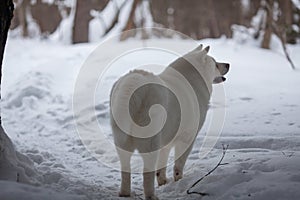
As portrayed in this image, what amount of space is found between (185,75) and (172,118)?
73 centimetres

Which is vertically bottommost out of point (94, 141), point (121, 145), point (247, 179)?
point (94, 141)

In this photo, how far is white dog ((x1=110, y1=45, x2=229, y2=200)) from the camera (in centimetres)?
323

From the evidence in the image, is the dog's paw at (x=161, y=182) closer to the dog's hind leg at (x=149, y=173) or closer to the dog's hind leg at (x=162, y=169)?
the dog's hind leg at (x=162, y=169)

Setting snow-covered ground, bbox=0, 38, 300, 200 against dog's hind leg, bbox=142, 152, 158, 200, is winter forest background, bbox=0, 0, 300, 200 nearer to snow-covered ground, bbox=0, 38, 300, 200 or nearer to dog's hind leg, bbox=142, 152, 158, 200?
snow-covered ground, bbox=0, 38, 300, 200

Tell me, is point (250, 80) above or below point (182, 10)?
below

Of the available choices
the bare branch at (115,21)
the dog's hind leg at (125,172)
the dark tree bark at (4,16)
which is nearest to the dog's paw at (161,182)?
the dog's hind leg at (125,172)

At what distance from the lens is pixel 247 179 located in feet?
10.8

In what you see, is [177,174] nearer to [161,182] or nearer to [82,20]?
[161,182]

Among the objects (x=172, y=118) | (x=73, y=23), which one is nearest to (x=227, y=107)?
(x=172, y=118)

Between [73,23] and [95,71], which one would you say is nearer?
[95,71]

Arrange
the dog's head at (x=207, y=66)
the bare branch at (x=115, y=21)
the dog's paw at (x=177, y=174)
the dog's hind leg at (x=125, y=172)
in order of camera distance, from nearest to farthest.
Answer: the dog's hind leg at (x=125, y=172)
the dog's paw at (x=177, y=174)
the dog's head at (x=207, y=66)
the bare branch at (x=115, y=21)

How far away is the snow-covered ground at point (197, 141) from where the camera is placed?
328cm

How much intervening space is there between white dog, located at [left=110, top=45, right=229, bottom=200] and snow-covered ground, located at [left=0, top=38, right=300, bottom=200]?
0.26 m

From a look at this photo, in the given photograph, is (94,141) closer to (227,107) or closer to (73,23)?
(227,107)
